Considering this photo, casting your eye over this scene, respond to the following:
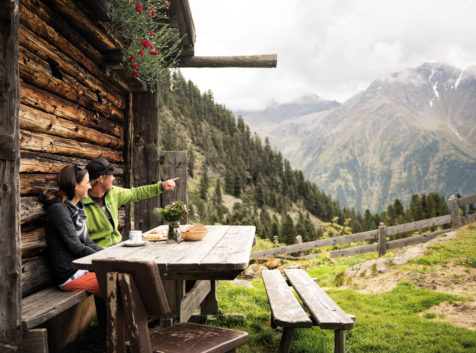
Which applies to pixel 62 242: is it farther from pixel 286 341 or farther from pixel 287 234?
pixel 287 234

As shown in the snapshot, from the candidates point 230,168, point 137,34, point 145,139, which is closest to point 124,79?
point 137,34

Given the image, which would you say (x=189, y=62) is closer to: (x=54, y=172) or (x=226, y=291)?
(x=54, y=172)

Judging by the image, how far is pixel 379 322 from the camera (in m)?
4.38

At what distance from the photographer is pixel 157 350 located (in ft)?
6.70

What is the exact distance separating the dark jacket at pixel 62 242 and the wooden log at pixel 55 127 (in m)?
0.77

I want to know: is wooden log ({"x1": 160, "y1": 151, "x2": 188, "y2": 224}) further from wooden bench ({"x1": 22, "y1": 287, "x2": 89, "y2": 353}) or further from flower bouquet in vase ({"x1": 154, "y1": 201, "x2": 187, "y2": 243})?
Answer: wooden bench ({"x1": 22, "y1": 287, "x2": 89, "y2": 353})

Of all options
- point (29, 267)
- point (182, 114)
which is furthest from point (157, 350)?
point (182, 114)

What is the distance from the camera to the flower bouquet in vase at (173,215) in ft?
10.4

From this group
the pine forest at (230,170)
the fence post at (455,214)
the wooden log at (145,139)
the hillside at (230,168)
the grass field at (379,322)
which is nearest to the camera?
the grass field at (379,322)

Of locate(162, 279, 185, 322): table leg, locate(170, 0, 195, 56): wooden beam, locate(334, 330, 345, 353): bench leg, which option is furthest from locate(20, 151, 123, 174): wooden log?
locate(170, 0, 195, 56): wooden beam

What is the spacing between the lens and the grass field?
359 centimetres

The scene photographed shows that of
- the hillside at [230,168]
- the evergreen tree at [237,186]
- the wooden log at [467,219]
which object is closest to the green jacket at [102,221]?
the wooden log at [467,219]

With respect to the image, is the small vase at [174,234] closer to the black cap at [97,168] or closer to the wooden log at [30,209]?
the black cap at [97,168]

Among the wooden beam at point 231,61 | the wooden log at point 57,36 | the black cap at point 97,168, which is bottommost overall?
the black cap at point 97,168
